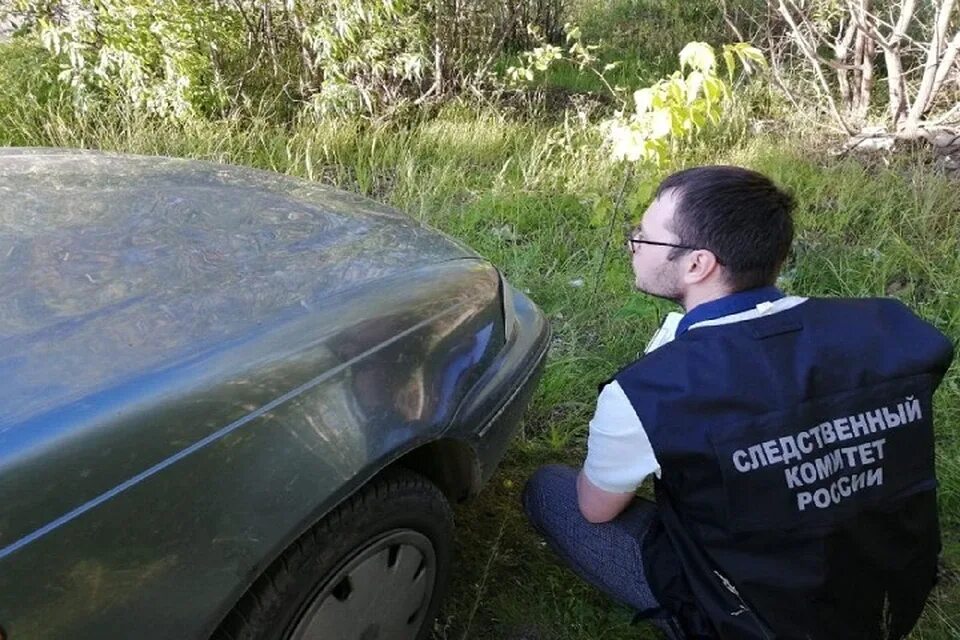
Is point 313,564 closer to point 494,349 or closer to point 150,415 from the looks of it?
point 150,415

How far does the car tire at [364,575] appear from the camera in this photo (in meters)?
1.39

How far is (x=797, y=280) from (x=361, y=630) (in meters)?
2.74

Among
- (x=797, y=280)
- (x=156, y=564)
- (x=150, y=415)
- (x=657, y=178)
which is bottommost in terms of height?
(x=797, y=280)

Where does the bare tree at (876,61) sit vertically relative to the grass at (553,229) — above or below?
above

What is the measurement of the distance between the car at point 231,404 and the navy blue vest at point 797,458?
0.46 meters

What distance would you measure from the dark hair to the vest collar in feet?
0.12

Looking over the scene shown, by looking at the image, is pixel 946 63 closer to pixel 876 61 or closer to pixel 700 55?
pixel 876 61

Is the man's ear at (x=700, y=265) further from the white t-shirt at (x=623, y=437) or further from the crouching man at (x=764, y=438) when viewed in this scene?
the white t-shirt at (x=623, y=437)

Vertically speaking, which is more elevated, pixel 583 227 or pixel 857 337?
pixel 857 337

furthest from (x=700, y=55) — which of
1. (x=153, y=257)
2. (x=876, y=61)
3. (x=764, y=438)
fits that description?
(x=876, y=61)

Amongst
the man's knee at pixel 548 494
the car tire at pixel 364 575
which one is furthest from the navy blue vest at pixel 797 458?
the car tire at pixel 364 575

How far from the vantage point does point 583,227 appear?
4.07m

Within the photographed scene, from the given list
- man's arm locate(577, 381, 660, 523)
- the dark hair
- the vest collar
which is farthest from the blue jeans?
the dark hair

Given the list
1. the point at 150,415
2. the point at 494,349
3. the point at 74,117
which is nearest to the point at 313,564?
the point at 150,415
